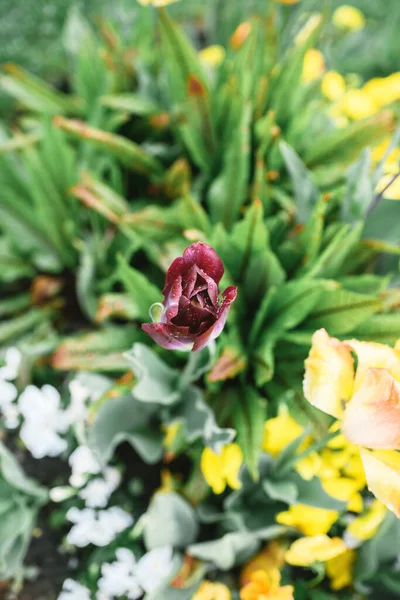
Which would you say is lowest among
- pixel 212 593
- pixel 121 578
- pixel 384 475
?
pixel 212 593

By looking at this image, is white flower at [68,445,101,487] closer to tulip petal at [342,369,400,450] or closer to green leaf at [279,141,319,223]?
tulip petal at [342,369,400,450]

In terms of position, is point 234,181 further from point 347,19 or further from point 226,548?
point 347,19

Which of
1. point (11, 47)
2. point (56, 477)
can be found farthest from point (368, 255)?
point (11, 47)

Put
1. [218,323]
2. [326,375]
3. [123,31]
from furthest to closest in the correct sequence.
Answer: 1. [123,31]
2. [326,375]
3. [218,323]

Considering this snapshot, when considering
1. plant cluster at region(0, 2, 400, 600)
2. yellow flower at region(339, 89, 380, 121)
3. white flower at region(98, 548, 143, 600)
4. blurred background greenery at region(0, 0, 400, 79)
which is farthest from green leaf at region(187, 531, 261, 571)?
blurred background greenery at region(0, 0, 400, 79)

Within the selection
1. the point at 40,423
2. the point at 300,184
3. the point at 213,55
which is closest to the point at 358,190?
the point at 300,184

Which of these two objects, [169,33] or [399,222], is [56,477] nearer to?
[399,222]

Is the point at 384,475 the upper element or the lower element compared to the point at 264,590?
upper
